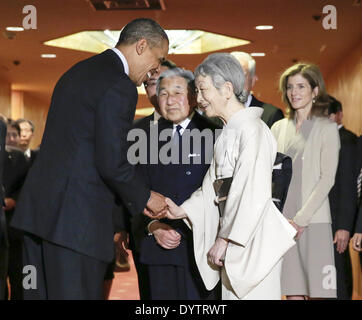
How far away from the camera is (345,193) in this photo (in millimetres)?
4656

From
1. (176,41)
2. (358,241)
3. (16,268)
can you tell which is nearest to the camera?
(358,241)

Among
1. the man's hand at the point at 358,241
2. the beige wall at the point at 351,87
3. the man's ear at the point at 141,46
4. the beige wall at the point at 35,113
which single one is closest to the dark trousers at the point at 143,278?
the man's ear at the point at 141,46

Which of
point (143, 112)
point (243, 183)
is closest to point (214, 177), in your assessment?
point (243, 183)

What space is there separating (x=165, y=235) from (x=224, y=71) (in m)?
0.93

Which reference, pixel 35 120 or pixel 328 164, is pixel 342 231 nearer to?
pixel 328 164

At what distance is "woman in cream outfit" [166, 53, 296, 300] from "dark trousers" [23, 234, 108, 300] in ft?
1.77

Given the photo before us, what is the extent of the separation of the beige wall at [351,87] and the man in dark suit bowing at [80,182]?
20.1 feet

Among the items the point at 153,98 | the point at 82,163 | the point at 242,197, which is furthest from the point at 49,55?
the point at 242,197

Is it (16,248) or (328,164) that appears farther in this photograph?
(16,248)

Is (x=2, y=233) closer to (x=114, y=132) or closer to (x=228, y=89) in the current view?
(x=114, y=132)

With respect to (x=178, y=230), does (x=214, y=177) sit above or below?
above

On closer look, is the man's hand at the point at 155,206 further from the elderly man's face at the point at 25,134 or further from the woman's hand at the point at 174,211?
the elderly man's face at the point at 25,134
